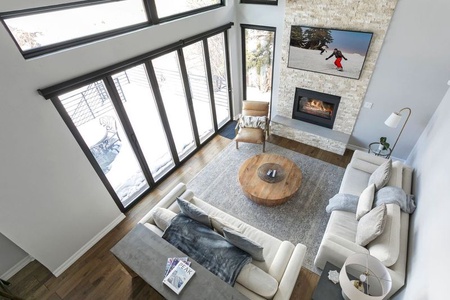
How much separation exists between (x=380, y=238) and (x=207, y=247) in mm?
1983

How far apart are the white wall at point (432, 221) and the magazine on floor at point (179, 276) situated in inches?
82.4

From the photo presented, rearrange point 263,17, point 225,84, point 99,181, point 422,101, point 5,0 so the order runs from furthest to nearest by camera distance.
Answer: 1. point 225,84
2. point 263,17
3. point 422,101
4. point 99,181
5. point 5,0

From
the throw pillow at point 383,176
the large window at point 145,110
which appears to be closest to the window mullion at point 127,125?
the large window at point 145,110

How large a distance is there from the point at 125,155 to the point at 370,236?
3694 millimetres

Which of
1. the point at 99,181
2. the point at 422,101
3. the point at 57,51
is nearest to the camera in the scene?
the point at 57,51

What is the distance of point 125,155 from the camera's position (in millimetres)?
3908

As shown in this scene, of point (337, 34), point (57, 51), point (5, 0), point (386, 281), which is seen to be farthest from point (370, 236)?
point (5, 0)

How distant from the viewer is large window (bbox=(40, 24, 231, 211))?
10.1 ft

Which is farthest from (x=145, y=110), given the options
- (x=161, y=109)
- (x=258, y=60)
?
(x=258, y=60)

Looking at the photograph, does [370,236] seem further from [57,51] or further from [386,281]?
[57,51]

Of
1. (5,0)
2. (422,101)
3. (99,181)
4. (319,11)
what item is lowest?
(99,181)

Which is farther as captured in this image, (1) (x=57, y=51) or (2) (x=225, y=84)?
(2) (x=225, y=84)

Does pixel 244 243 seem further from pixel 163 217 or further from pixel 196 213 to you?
pixel 163 217

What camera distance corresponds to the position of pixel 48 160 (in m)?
2.77
